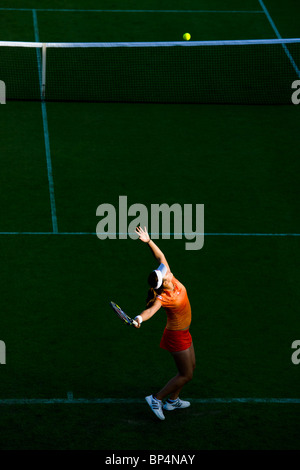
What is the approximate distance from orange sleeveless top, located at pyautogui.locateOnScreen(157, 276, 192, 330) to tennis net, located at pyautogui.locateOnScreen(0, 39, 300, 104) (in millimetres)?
10373

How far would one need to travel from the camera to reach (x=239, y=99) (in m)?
21.2

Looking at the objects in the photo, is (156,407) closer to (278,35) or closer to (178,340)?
(178,340)

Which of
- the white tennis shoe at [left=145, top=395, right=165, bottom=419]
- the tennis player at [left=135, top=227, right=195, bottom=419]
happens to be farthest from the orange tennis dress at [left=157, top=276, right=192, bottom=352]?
the white tennis shoe at [left=145, top=395, right=165, bottom=419]

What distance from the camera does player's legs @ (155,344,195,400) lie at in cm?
1116

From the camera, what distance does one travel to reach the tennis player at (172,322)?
10841 millimetres

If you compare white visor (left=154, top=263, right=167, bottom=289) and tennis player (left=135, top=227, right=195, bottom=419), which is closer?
white visor (left=154, top=263, right=167, bottom=289)
